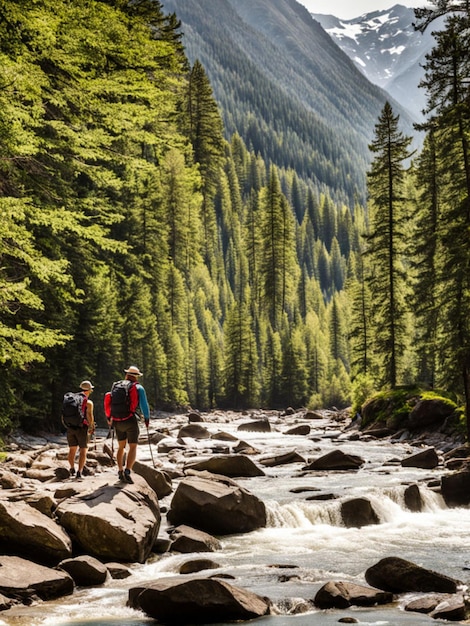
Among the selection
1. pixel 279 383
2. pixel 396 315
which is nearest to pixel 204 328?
pixel 279 383

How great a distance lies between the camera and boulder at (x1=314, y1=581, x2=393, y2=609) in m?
9.74

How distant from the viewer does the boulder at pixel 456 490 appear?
56.7ft

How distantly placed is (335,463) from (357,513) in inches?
280

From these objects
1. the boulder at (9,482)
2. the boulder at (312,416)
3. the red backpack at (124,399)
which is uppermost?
the red backpack at (124,399)

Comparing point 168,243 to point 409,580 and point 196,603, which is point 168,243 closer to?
point 409,580

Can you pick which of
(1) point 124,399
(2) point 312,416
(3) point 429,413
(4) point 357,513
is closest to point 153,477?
(1) point 124,399

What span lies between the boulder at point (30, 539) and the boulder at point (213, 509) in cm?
385

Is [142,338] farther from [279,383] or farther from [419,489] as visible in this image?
[419,489]

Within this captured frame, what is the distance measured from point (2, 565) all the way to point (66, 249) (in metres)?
18.8

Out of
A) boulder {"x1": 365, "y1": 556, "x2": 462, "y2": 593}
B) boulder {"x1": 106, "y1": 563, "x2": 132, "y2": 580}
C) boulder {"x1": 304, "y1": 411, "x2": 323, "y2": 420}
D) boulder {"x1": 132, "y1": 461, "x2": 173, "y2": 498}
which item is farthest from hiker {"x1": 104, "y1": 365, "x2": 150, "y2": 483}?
boulder {"x1": 304, "y1": 411, "x2": 323, "y2": 420}

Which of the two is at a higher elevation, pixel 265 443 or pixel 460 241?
pixel 460 241

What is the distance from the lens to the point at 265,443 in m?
33.0

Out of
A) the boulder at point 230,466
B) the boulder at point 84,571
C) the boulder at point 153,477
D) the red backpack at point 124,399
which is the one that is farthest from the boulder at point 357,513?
the boulder at point 84,571

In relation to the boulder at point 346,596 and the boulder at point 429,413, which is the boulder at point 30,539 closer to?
the boulder at point 346,596
